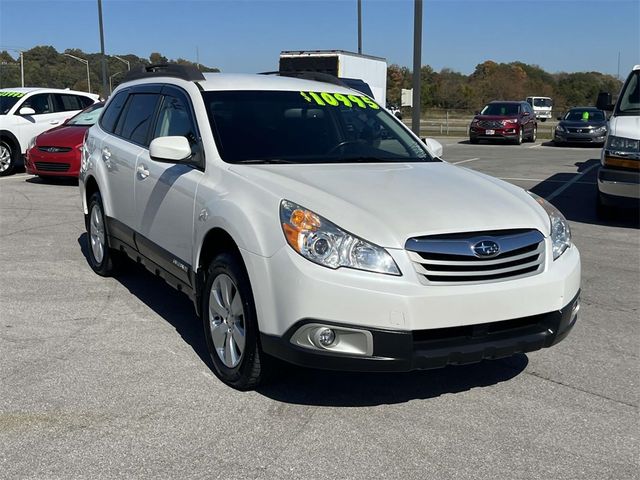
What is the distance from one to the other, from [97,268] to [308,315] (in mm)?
3707

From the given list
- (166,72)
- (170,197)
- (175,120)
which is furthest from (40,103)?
(170,197)

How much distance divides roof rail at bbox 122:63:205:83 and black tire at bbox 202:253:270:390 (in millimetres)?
1617

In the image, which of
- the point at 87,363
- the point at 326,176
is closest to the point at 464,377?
the point at 326,176

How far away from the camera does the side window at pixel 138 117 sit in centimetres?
532

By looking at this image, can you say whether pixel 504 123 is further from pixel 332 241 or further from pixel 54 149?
pixel 332 241

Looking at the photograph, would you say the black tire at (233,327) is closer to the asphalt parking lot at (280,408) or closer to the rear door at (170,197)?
the asphalt parking lot at (280,408)

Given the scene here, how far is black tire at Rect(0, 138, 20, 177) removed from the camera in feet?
46.0

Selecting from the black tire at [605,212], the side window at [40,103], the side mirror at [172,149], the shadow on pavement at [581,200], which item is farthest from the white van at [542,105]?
the side mirror at [172,149]

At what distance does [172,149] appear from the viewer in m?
4.19

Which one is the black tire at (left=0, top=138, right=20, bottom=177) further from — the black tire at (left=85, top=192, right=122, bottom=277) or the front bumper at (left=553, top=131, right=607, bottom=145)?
the front bumper at (left=553, top=131, right=607, bottom=145)

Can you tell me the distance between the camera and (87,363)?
4234mm

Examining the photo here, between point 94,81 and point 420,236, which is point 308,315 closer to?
point 420,236

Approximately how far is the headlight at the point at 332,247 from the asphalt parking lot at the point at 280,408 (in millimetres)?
819

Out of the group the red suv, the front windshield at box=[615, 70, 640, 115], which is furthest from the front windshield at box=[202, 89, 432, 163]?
the red suv
